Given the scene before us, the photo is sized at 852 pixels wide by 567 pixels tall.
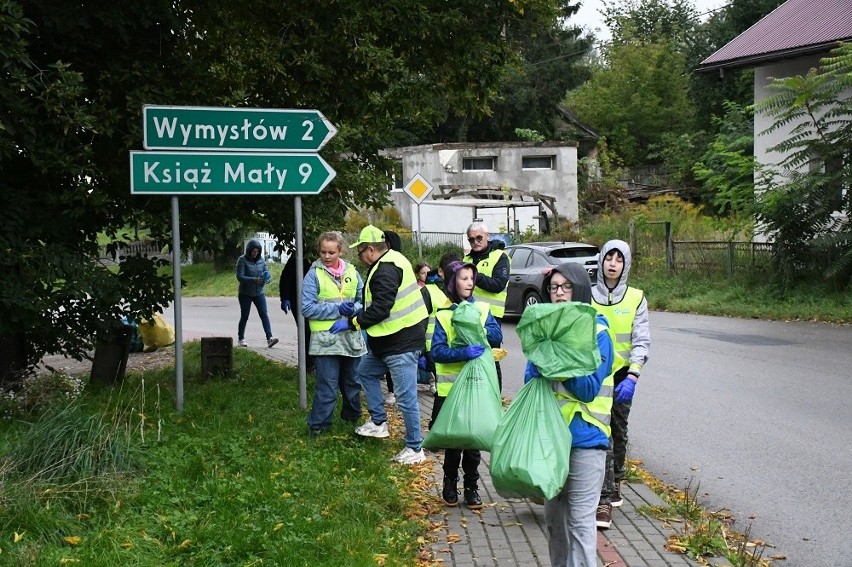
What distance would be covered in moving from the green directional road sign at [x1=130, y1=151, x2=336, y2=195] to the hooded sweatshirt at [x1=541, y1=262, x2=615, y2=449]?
4.75 m

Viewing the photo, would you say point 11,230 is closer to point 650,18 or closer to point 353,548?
point 353,548

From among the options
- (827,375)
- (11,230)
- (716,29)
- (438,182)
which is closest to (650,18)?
(716,29)

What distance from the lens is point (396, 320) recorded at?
7.67 meters

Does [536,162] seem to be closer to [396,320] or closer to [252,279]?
[252,279]

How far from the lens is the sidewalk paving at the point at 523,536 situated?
5.61 meters

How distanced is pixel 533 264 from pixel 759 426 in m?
10.8

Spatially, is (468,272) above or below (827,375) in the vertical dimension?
above

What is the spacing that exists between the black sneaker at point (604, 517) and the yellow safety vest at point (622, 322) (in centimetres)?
83

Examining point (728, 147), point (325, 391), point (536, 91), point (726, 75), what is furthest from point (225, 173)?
point (536, 91)

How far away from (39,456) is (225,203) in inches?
197

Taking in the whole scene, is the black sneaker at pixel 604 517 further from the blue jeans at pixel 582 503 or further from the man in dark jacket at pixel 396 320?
the man in dark jacket at pixel 396 320

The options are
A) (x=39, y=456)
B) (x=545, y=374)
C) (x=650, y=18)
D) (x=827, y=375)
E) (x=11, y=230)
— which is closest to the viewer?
(x=545, y=374)

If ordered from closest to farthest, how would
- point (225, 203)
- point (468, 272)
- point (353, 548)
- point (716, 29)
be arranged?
point (353, 548), point (468, 272), point (225, 203), point (716, 29)

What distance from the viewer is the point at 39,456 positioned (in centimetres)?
611
